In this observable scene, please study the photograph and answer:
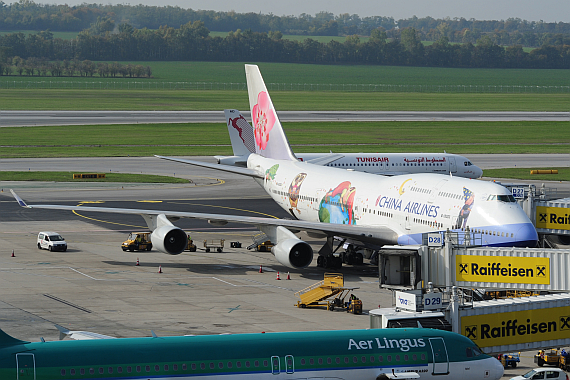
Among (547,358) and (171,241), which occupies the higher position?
(171,241)

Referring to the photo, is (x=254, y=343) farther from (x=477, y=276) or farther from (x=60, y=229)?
(x=60, y=229)

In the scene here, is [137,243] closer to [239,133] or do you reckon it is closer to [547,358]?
[239,133]

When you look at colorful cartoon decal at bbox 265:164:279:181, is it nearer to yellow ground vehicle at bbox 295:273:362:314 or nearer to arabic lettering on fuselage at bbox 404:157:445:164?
yellow ground vehicle at bbox 295:273:362:314

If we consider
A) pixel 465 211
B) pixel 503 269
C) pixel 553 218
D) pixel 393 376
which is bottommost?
pixel 553 218

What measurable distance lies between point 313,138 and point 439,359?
388ft

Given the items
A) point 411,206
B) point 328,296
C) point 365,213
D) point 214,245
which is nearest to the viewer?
point 328,296

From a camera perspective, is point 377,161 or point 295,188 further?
point 377,161

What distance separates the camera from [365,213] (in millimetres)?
52969

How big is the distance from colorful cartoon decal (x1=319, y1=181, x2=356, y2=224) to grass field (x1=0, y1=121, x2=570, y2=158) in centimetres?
6517

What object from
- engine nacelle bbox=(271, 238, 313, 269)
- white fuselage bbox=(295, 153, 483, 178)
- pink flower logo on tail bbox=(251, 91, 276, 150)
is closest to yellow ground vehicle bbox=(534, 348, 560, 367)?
engine nacelle bbox=(271, 238, 313, 269)

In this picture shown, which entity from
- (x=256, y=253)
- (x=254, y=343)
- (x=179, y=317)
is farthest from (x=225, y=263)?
(x=254, y=343)

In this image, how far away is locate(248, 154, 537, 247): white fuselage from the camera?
142 feet

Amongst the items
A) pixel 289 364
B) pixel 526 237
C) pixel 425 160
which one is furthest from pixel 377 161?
pixel 289 364

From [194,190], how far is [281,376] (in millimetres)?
66652
